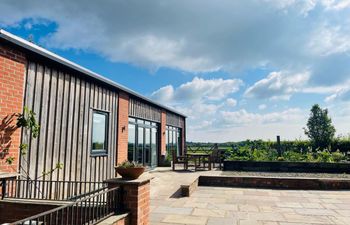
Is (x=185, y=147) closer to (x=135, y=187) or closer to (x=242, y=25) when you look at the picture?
(x=242, y=25)

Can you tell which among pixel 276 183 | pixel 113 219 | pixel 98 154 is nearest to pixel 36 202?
pixel 113 219

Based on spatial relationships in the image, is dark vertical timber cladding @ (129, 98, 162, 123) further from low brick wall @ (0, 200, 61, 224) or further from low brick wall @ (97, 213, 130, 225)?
low brick wall @ (97, 213, 130, 225)

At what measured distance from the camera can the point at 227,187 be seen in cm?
838

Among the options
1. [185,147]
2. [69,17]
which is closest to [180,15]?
[69,17]

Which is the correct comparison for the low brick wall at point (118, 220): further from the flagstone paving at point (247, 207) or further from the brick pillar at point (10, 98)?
the brick pillar at point (10, 98)

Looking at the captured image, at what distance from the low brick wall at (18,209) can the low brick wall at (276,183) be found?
606cm

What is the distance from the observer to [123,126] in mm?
9062

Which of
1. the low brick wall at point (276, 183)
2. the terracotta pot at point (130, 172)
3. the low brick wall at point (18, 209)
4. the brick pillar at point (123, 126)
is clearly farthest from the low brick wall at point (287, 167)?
the low brick wall at point (18, 209)

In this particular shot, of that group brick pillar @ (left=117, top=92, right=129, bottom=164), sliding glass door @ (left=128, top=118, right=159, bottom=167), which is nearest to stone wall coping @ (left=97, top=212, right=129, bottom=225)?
brick pillar @ (left=117, top=92, right=129, bottom=164)

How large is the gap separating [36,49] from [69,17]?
1.58m

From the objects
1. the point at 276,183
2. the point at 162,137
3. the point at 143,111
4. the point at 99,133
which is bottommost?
the point at 276,183

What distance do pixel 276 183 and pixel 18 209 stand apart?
7.41 m

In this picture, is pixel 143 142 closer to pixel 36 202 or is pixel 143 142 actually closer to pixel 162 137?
pixel 162 137

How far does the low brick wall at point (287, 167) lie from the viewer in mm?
10766
